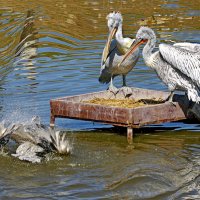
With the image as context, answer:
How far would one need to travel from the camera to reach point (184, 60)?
379 inches

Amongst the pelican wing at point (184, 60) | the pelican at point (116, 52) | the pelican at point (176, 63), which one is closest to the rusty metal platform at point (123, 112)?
the pelican at point (176, 63)

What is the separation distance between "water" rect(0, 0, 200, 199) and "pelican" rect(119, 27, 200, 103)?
0.54 m

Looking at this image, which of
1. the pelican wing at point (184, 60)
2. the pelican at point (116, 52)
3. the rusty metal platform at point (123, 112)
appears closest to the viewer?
the rusty metal platform at point (123, 112)

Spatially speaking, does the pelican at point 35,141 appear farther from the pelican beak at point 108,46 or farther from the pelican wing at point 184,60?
the pelican beak at point 108,46

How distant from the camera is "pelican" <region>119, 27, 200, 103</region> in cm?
961

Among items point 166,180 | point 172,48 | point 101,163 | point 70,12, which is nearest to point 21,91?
point 172,48

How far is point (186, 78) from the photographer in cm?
975

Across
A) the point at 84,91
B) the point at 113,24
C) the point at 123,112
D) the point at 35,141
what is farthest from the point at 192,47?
the point at 35,141

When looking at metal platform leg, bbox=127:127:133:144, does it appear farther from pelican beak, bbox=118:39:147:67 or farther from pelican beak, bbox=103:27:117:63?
pelican beak, bbox=103:27:117:63

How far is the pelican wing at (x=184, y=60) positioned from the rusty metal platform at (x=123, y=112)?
1.17 ft

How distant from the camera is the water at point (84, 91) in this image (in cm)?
760

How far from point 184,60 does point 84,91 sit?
2573 millimetres

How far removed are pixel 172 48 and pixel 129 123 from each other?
1288 mm

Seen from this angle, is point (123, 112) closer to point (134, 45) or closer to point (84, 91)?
point (134, 45)
